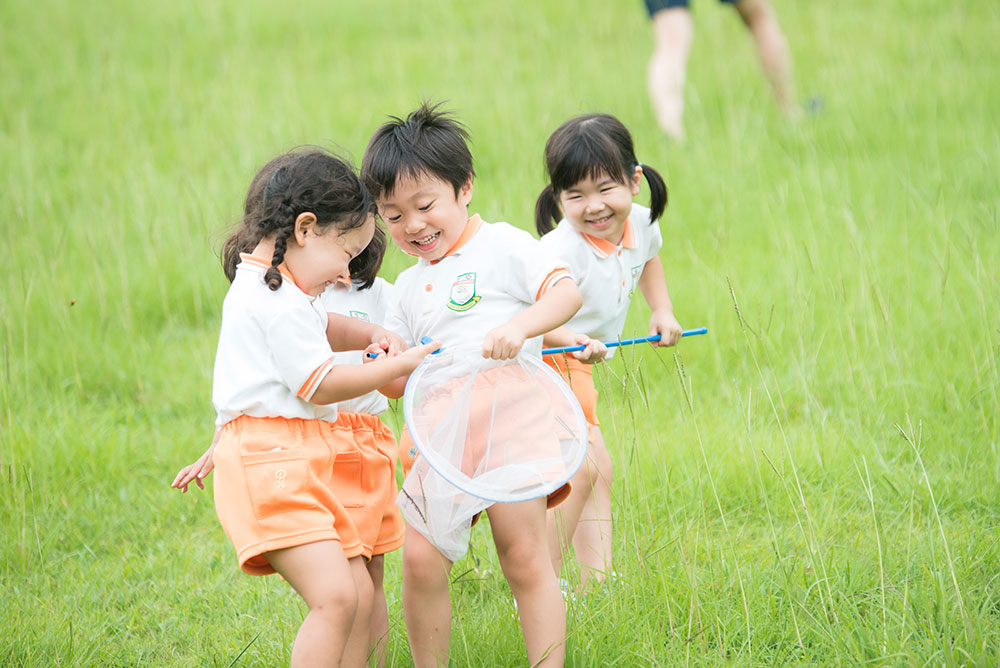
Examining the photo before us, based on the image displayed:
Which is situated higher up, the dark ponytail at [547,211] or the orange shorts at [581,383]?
the dark ponytail at [547,211]

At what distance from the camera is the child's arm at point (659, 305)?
9.71ft

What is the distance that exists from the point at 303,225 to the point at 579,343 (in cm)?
82

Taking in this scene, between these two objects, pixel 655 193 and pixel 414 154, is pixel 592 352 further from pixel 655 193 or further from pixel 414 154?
pixel 655 193

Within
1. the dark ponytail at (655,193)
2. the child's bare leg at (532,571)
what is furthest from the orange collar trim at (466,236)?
the dark ponytail at (655,193)

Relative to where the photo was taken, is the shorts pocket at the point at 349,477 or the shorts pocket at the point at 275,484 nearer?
the shorts pocket at the point at 275,484

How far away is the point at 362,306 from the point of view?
2.72m

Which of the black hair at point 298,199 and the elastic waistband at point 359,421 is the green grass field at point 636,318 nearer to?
the elastic waistband at point 359,421

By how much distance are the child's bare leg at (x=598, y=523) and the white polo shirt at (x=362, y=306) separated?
2.27 feet

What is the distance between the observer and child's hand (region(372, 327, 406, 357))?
2.48 m

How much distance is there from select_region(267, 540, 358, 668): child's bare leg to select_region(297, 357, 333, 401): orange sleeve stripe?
34 centimetres

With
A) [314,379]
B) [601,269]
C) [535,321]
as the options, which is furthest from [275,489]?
[601,269]

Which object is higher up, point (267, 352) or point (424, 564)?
point (267, 352)

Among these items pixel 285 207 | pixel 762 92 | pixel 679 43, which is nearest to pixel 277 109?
pixel 679 43

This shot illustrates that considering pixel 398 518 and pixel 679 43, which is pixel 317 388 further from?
pixel 679 43
